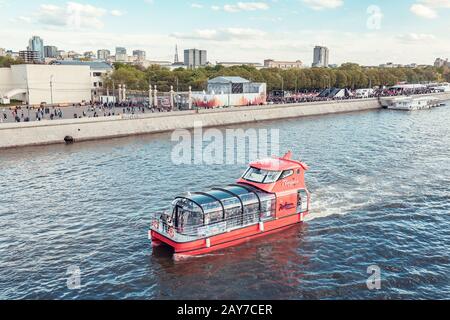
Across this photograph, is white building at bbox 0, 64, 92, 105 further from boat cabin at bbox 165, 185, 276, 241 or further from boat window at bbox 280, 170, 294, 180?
boat cabin at bbox 165, 185, 276, 241

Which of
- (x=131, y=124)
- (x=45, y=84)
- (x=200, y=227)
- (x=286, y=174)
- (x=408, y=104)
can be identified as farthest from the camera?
(x=408, y=104)

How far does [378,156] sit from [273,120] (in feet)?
172

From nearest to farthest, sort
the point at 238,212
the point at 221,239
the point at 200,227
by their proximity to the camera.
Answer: the point at 200,227, the point at 221,239, the point at 238,212

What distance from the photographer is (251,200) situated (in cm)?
3269

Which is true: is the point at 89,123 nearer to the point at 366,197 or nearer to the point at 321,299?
the point at 366,197

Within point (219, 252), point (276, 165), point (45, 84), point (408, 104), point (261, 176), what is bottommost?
point (219, 252)

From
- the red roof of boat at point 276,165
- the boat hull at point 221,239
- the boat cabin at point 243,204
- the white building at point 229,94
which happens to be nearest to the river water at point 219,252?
the boat hull at point 221,239

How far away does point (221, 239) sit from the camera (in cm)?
3081

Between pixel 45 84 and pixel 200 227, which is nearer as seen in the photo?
pixel 200 227

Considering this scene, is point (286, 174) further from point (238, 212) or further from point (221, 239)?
point (221, 239)

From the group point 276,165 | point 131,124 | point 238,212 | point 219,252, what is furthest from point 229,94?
point 219,252

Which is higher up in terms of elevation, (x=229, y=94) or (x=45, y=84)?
(x=45, y=84)

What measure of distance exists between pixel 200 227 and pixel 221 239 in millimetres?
2055

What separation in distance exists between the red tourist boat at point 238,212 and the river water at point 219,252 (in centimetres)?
96
